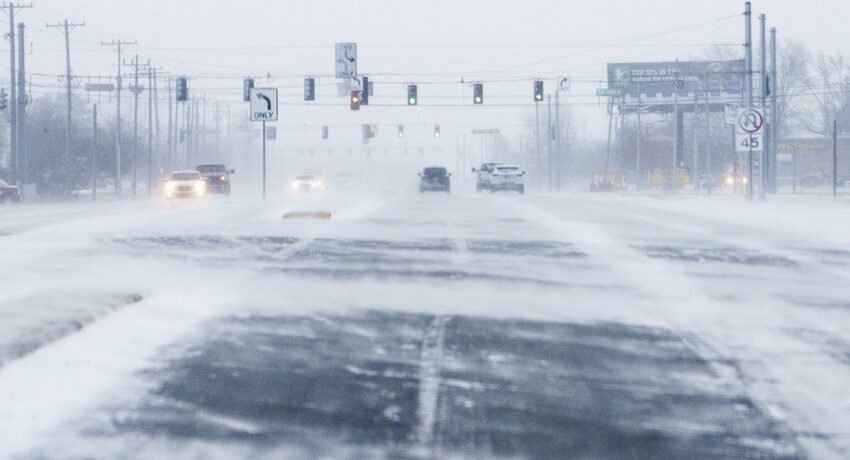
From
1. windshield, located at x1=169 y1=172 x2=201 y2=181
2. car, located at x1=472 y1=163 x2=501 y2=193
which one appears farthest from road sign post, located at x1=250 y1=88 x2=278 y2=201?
car, located at x1=472 y1=163 x2=501 y2=193

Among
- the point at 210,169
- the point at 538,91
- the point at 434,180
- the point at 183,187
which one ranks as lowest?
the point at 183,187

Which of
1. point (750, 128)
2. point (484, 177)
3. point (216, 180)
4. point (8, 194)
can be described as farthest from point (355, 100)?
point (750, 128)

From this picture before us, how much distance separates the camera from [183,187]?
65.0 m

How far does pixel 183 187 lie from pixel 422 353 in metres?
55.3

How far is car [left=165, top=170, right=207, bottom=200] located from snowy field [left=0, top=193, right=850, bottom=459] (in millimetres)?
42878

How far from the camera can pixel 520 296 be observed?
596 inches

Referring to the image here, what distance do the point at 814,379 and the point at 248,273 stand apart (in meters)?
9.04

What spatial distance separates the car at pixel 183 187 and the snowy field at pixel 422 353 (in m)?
42.9

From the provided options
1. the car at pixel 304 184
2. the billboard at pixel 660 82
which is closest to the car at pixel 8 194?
the car at pixel 304 184

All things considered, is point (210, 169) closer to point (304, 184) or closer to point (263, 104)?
point (304, 184)

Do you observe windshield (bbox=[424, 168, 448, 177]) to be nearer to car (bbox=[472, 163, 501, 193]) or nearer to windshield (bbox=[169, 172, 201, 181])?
car (bbox=[472, 163, 501, 193])

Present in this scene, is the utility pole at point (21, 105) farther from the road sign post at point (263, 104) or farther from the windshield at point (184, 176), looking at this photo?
the road sign post at point (263, 104)

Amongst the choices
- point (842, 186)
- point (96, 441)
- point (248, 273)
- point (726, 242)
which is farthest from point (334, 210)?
point (842, 186)

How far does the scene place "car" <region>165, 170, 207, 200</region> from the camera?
64.8m
